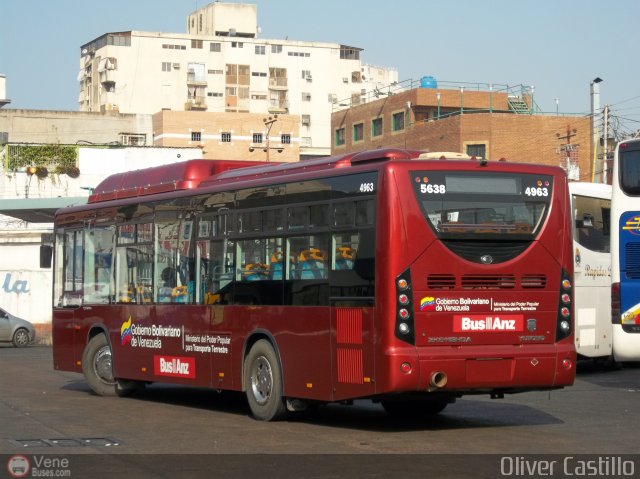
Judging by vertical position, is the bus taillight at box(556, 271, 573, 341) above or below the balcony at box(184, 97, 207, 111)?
below

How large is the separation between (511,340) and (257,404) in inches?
137

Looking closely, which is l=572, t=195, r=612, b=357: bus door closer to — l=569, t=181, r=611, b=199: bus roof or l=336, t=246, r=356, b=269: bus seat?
l=569, t=181, r=611, b=199: bus roof

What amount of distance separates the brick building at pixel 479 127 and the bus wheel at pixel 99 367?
162ft

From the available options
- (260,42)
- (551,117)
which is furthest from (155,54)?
(551,117)

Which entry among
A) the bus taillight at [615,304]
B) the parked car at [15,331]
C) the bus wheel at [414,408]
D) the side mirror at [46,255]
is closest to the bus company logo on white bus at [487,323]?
the bus wheel at [414,408]

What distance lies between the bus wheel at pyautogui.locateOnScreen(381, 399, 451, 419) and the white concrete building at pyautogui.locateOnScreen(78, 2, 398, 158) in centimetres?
10139

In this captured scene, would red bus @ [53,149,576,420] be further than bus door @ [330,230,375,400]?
No

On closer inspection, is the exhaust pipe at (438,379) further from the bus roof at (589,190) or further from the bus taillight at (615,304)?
the bus roof at (589,190)

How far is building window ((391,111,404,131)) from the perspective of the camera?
83.7 meters

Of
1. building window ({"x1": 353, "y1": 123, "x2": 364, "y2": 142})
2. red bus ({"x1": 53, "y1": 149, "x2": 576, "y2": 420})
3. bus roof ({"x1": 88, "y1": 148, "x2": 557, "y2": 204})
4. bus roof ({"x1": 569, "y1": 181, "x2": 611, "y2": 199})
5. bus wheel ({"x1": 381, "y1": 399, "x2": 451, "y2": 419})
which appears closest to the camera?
red bus ({"x1": 53, "y1": 149, "x2": 576, "y2": 420})

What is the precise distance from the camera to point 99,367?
18938 millimetres

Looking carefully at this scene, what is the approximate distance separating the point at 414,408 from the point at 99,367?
6252 millimetres

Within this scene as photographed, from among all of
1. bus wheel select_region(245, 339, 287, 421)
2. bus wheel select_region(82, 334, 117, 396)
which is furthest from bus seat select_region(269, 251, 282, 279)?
bus wheel select_region(82, 334, 117, 396)

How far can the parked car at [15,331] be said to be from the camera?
39812mm
